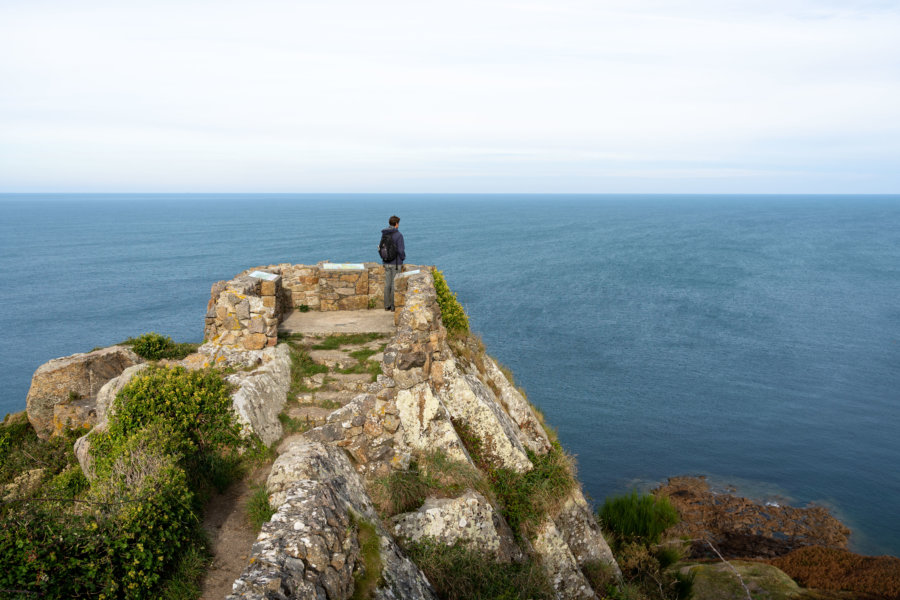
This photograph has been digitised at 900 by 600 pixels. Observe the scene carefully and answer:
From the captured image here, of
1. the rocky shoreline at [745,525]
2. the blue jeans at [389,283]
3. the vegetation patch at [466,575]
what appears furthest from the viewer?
the rocky shoreline at [745,525]

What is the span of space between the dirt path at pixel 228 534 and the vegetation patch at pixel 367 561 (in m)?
1.63

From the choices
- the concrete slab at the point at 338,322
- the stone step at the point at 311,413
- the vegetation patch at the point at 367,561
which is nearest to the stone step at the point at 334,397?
the stone step at the point at 311,413

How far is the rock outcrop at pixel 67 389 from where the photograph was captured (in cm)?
1584

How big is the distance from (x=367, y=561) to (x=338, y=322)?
1045 cm

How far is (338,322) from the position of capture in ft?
58.7

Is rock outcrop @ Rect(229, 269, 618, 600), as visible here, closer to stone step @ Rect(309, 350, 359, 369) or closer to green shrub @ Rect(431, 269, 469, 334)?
green shrub @ Rect(431, 269, 469, 334)

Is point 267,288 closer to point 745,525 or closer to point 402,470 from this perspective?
point 402,470

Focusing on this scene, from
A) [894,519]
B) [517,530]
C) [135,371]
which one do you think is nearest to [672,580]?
[517,530]

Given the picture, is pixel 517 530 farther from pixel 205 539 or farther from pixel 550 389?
pixel 550 389

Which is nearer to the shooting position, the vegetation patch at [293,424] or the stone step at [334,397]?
the vegetation patch at [293,424]

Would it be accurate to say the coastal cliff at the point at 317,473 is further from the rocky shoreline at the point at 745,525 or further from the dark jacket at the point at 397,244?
the rocky shoreline at the point at 745,525

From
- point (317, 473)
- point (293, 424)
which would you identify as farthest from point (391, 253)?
point (317, 473)

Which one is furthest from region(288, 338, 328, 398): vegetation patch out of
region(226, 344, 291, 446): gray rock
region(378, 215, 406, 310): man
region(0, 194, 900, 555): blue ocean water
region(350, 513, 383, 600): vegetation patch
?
region(0, 194, 900, 555): blue ocean water

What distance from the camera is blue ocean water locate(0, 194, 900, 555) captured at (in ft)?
111
